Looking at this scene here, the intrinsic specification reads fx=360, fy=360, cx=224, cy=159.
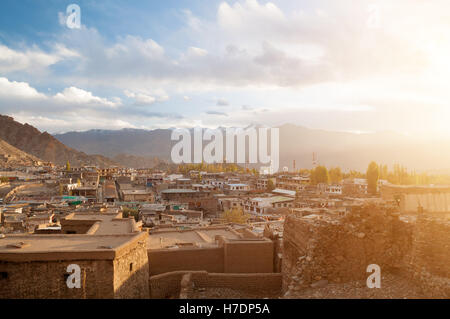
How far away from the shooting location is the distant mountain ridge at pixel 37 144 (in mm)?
130750

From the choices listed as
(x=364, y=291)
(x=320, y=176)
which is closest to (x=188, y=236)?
(x=364, y=291)

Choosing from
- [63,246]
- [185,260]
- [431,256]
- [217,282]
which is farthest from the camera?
[185,260]

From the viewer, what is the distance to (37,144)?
134 m

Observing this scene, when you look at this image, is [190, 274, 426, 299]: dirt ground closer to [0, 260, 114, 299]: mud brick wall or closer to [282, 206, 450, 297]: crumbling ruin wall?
[282, 206, 450, 297]: crumbling ruin wall

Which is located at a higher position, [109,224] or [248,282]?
[109,224]

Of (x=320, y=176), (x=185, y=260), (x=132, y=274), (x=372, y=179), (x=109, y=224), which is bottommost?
(x=185, y=260)

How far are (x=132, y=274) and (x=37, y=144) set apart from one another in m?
143

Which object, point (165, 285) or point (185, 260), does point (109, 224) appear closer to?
point (185, 260)

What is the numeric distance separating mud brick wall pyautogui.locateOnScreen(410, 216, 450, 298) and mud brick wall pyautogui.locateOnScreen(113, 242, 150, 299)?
19.9 ft

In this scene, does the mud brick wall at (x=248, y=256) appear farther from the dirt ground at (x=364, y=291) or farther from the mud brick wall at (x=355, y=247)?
the dirt ground at (x=364, y=291)

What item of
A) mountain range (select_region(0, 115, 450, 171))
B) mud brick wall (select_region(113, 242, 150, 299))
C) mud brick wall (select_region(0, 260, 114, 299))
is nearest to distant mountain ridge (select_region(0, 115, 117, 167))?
mountain range (select_region(0, 115, 450, 171))

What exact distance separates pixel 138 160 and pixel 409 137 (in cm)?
13703

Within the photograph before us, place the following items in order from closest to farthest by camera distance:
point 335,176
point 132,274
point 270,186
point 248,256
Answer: point 132,274, point 248,256, point 270,186, point 335,176
